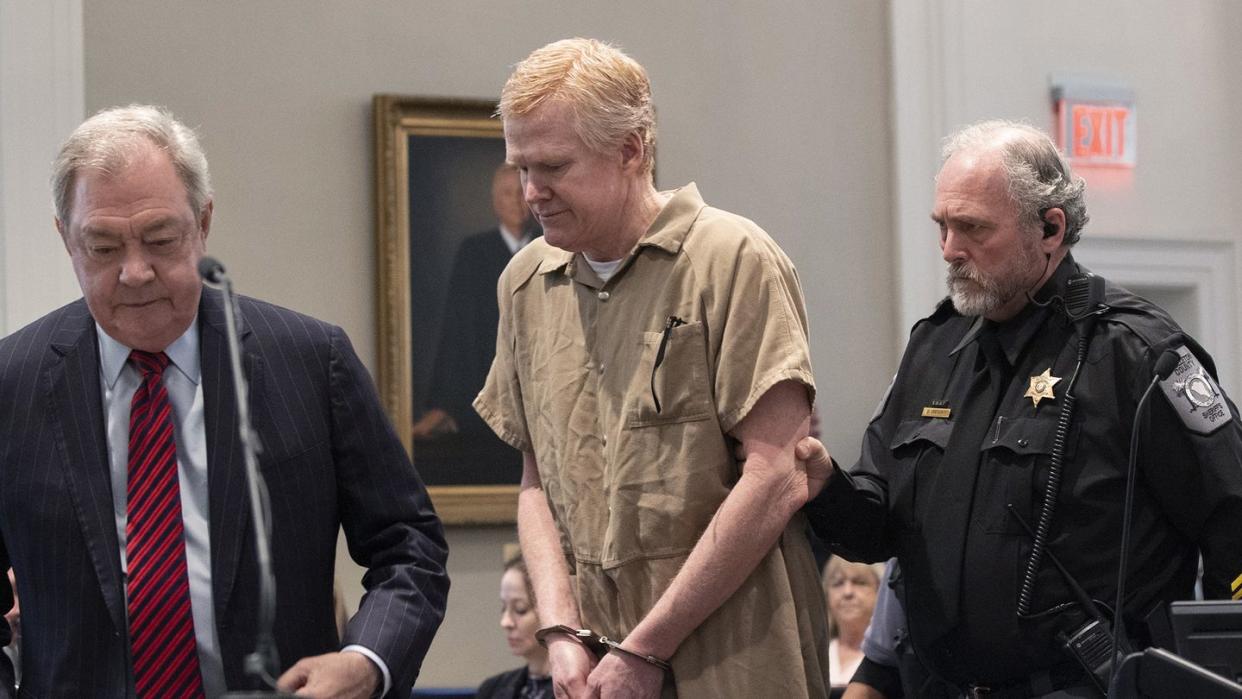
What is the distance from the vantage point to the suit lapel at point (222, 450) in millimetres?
2463

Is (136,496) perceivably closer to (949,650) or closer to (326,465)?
(326,465)

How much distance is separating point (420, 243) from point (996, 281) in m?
3.08

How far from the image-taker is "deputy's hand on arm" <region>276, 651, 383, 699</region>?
2305 millimetres

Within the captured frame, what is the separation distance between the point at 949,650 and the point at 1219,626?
0.97 m

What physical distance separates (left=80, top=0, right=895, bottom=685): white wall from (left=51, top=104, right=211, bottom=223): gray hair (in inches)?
123

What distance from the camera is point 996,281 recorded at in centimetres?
308

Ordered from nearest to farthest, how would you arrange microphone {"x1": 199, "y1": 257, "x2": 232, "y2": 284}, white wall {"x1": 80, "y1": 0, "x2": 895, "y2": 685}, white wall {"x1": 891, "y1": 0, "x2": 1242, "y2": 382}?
microphone {"x1": 199, "y1": 257, "x2": 232, "y2": 284}
white wall {"x1": 80, "y1": 0, "x2": 895, "y2": 685}
white wall {"x1": 891, "y1": 0, "x2": 1242, "y2": 382}

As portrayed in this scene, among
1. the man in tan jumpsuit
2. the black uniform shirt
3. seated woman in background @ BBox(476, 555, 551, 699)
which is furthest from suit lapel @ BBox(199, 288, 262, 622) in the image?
seated woman in background @ BBox(476, 555, 551, 699)

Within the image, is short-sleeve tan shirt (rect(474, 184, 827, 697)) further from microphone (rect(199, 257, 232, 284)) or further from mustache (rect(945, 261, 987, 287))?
microphone (rect(199, 257, 232, 284))

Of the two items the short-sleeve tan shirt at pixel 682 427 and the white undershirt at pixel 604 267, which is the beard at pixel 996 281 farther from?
the white undershirt at pixel 604 267

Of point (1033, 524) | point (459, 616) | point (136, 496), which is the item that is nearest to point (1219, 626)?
point (1033, 524)

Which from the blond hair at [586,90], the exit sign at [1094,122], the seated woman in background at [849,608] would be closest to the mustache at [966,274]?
the blond hair at [586,90]

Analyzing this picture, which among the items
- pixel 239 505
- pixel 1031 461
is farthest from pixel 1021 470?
pixel 239 505

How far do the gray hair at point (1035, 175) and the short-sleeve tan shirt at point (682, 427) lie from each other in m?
0.51
